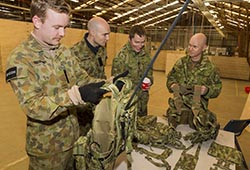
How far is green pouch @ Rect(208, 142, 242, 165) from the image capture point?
147cm

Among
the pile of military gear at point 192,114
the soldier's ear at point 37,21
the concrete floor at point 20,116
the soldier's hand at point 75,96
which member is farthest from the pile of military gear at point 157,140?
the concrete floor at point 20,116

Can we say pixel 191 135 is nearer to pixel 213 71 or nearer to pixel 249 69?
pixel 213 71

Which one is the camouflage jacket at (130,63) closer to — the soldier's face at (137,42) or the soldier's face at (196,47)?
the soldier's face at (137,42)

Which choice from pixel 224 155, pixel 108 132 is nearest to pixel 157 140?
pixel 224 155

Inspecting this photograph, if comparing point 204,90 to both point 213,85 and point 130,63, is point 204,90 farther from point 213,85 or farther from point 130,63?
point 130,63

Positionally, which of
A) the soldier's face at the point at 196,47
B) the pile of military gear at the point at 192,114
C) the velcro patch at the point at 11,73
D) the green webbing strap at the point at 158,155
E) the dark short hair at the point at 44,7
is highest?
the dark short hair at the point at 44,7

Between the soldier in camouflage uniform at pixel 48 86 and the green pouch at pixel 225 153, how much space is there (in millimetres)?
963

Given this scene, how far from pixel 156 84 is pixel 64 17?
6672 mm

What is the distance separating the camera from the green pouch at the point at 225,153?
1.47 m

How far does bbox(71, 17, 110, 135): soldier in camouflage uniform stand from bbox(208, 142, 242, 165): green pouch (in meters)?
1.02

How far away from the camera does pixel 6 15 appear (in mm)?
9555

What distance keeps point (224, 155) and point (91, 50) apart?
54.2 inches

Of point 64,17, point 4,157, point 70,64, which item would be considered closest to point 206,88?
point 70,64

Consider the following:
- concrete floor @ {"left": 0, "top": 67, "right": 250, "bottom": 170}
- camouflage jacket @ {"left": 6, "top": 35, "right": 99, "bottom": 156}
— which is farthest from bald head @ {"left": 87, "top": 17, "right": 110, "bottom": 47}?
concrete floor @ {"left": 0, "top": 67, "right": 250, "bottom": 170}
